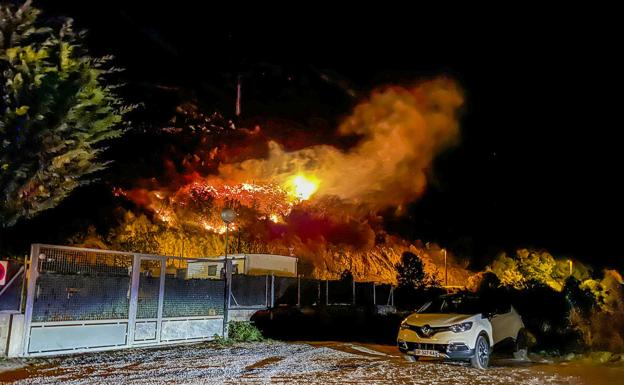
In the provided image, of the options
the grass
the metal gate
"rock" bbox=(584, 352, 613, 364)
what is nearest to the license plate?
"rock" bbox=(584, 352, 613, 364)

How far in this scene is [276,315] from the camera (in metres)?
19.2

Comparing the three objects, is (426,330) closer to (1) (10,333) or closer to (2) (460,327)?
(2) (460,327)

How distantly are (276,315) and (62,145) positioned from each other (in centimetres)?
1022

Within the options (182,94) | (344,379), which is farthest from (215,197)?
(344,379)

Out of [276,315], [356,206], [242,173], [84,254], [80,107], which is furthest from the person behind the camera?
[356,206]

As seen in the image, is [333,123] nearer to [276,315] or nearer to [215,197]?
[215,197]

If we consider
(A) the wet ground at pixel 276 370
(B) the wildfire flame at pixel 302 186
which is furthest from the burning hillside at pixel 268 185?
(A) the wet ground at pixel 276 370

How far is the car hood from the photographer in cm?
1138

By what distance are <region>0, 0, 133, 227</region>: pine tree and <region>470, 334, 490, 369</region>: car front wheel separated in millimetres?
9373

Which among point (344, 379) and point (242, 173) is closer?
point (344, 379)

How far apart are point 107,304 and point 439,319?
7828mm

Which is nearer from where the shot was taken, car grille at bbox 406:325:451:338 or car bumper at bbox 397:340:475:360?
car bumper at bbox 397:340:475:360

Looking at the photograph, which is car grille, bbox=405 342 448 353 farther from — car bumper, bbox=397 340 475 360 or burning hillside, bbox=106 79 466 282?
burning hillside, bbox=106 79 466 282

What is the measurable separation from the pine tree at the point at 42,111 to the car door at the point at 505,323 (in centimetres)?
973
